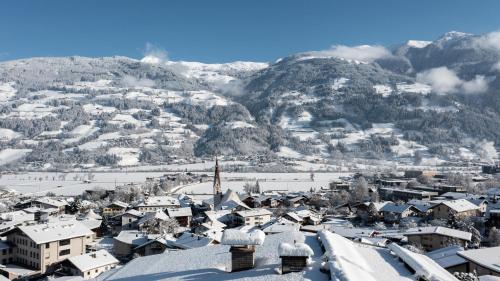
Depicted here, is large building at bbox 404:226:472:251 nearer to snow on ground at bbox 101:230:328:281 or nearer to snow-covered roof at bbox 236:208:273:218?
snow-covered roof at bbox 236:208:273:218

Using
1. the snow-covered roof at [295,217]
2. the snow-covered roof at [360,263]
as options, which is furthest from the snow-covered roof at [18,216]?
the snow-covered roof at [360,263]

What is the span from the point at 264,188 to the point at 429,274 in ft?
410

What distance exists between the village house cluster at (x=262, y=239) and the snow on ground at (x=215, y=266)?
0.04 meters

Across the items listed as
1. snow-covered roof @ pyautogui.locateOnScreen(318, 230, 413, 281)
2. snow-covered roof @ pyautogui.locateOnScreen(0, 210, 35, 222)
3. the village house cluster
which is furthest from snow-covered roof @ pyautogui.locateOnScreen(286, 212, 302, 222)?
snow-covered roof @ pyautogui.locateOnScreen(318, 230, 413, 281)

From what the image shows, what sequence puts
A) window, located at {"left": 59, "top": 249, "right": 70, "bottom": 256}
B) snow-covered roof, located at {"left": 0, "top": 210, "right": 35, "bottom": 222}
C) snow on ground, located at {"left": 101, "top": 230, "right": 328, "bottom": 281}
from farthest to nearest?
snow-covered roof, located at {"left": 0, "top": 210, "right": 35, "bottom": 222}
window, located at {"left": 59, "top": 249, "right": 70, "bottom": 256}
snow on ground, located at {"left": 101, "top": 230, "right": 328, "bottom": 281}

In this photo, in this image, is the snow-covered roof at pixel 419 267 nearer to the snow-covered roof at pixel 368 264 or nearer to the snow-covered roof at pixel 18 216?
the snow-covered roof at pixel 368 264

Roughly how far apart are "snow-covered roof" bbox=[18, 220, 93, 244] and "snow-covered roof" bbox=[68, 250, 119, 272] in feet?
24.0

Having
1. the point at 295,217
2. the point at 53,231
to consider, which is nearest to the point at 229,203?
the point at 295,217

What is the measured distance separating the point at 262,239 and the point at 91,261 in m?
31.8

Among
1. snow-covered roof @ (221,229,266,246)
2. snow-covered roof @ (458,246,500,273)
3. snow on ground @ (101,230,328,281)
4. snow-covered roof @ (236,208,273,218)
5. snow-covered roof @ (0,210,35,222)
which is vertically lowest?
snow-covered roof @ (0,210,35,222)

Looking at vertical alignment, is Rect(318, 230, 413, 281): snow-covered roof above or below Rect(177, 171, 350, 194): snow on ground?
above

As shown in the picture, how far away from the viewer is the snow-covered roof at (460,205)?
224 ft

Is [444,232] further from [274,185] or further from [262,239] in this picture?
[274,185]

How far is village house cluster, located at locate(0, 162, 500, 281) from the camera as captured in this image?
36.2ft
